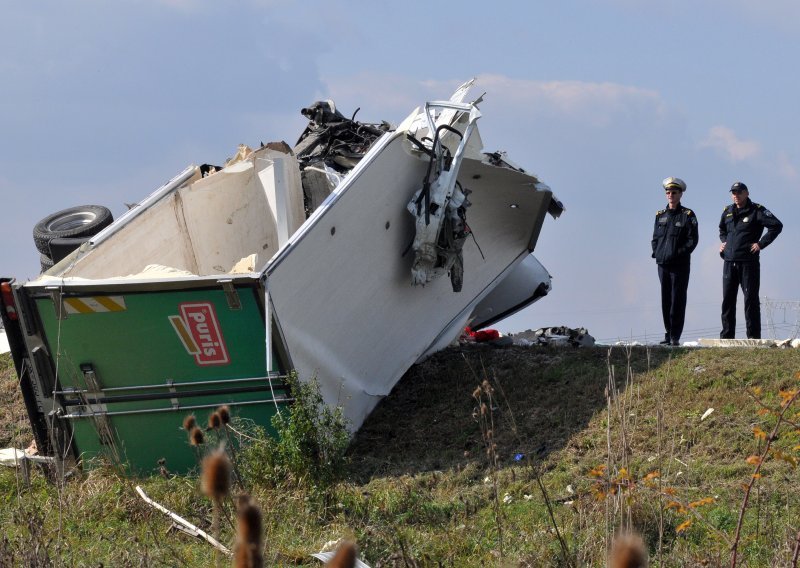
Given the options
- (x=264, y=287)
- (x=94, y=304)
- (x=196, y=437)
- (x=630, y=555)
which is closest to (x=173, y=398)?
(x=94, y=304)

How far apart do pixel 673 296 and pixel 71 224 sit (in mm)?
5616

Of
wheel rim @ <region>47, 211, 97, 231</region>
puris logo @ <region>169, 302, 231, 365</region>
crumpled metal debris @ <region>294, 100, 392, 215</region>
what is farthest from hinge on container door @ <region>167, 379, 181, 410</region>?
wheel rim @ <region>47, 211, 97, 231</region>

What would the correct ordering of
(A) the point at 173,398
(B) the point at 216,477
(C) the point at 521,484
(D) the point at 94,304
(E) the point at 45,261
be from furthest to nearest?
(E) the point at 45,261, (A) the point at 173,398, (D) the point at 94,304, (C) the point at 521,484, (B) the point at 216,477

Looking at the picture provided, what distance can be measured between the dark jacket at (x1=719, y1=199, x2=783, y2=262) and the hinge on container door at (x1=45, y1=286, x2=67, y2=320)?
20.3ft

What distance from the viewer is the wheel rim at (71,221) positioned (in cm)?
966

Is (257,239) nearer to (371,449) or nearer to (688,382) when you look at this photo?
(371,449)

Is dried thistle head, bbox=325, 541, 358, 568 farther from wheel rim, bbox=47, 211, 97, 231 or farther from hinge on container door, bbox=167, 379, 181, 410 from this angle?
wheel rim, bbox=47, 211, 97, 231

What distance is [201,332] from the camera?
7062 mm

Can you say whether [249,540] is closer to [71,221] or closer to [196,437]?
[196,437]

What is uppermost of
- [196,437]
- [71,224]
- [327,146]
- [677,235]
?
[327,146]

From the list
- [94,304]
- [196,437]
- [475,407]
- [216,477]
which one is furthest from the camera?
[475,407]

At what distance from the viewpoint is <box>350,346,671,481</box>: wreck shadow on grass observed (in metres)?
7.45

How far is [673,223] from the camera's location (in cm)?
1039

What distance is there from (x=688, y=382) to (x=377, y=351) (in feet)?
7.71
